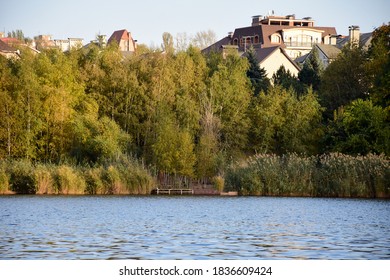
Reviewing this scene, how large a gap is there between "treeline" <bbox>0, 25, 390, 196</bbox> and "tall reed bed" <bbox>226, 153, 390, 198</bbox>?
6.62 metres

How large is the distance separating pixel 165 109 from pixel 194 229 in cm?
2966

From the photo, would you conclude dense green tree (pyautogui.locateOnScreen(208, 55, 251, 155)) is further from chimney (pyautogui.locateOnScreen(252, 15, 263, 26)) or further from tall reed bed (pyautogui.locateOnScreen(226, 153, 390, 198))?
chimney (pyautogui.locateOnScreen(252, 15, 263, 26))

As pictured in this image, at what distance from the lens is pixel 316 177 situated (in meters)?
44.7

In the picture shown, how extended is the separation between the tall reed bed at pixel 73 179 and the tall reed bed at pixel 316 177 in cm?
532

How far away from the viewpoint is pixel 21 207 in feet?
118

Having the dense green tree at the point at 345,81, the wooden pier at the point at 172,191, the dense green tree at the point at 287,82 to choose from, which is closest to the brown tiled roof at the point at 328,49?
the dense green tree at the point at 287,82

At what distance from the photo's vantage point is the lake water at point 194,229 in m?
22.1

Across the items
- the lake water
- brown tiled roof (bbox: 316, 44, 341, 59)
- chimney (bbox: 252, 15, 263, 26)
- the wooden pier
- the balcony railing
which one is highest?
chimney (bbox: 252, 15, 263, 26)

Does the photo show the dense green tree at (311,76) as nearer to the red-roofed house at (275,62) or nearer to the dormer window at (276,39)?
the red-roofed house at (275,62)

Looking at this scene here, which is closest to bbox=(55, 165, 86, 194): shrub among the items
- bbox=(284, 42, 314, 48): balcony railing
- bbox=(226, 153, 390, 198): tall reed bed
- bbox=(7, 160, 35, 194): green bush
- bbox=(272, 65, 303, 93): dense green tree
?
bbox=(7, 160, 35, 194): green bush

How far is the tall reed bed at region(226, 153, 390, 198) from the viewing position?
4275 centimetres

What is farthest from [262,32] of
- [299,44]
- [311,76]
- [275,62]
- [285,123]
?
[285,123]
